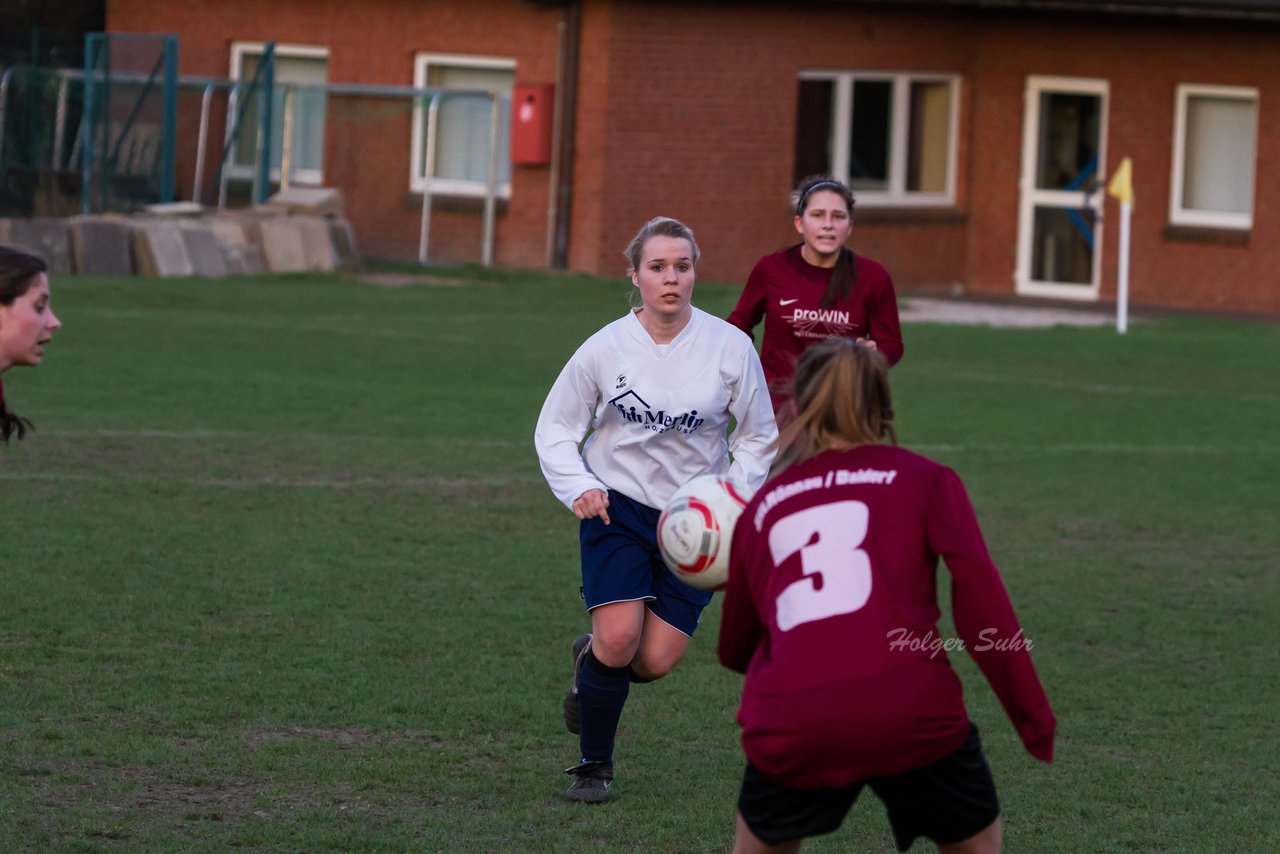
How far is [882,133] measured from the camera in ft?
86.5

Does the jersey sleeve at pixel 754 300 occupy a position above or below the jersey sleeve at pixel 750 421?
above

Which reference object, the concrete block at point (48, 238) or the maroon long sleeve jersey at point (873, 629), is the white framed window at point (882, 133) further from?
the maroon long sleeve jersey at point (873, 629)

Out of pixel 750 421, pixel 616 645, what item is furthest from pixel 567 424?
pixel 616 645

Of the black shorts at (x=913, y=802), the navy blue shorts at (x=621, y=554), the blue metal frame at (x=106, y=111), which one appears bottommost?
the black shorts at (x=913, y=802)

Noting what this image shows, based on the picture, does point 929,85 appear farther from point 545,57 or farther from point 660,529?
point 660,529

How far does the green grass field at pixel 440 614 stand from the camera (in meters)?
5.80

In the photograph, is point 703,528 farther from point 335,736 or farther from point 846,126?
point 846,126

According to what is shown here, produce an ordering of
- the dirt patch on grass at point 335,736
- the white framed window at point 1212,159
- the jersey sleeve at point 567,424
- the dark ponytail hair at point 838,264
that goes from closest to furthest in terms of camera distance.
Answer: the jersey sleeve at point 567,424 → the dirt patch on grass at point 335,736 → the dark ponytail hair at point 838,264 → the white framed window at point 1212,159

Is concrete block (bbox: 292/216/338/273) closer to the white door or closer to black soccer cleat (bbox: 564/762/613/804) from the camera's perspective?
the white door

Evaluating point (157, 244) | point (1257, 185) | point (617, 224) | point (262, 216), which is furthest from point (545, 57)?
point (1257, 185)

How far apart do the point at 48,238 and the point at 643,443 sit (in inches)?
677

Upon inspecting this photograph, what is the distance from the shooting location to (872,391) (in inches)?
157

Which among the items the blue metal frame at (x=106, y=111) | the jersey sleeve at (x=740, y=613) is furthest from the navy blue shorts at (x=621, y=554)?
the blue metal frame at (x=106, y=111)

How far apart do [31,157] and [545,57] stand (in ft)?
21.7
